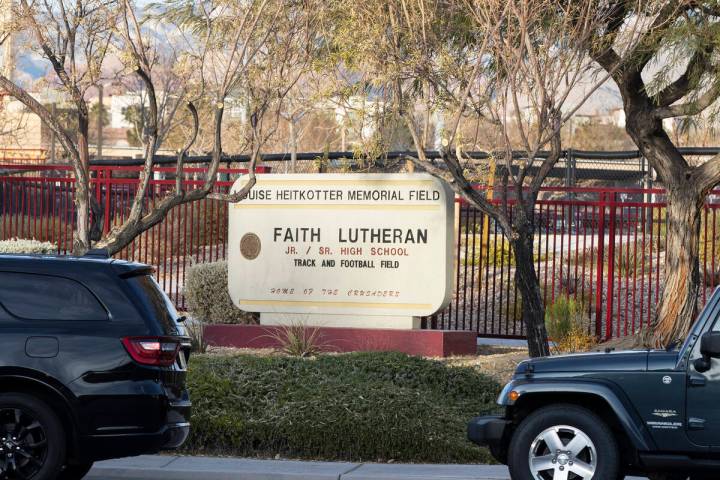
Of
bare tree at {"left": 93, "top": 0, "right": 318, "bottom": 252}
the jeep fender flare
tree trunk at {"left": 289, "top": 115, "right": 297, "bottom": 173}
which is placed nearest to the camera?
the jeep fender flare

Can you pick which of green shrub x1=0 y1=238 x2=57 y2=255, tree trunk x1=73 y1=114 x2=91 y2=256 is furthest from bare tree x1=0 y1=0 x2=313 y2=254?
green shrub x1=0 y1=238 x2=57 y2=255

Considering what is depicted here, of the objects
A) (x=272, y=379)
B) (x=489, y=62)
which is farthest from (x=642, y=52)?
→ (x=272, y=379)

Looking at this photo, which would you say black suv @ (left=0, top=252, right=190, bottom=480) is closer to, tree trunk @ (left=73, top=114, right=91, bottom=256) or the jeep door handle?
the jeep door handle

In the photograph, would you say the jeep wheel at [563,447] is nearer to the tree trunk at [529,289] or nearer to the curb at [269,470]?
the curb at [269,470]

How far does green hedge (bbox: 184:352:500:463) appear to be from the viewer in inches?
428

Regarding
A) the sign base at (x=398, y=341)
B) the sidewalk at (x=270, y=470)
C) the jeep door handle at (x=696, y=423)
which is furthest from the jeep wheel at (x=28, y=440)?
the sign base at (x=398, y=341)

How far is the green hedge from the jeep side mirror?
315 centimetres

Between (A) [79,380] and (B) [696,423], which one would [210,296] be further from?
(B) [696,423]

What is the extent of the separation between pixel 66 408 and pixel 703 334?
4418mm

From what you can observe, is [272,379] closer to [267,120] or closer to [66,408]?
[66,408]

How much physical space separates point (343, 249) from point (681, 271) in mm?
4721

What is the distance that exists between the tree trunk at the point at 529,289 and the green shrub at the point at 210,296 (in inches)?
199

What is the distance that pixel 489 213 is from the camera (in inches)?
571

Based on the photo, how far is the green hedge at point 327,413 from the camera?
428 inches
